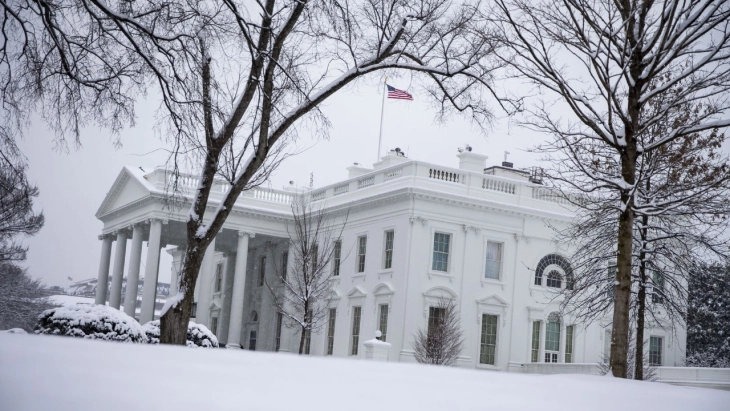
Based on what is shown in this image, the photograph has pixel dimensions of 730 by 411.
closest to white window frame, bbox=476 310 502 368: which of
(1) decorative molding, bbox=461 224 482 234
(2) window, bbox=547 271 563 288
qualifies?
(2) window, bbox=547 271 563 288

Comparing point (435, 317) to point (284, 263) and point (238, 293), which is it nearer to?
point (284, 263)

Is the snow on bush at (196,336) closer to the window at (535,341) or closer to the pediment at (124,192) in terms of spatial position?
the window at (535,341)

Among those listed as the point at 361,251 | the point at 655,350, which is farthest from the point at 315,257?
the point at 655,350

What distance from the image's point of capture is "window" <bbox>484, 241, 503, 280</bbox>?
35.7 metres

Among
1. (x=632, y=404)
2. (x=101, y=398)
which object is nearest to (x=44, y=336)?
(x=101, y=398)

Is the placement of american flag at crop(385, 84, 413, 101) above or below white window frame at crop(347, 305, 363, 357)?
above

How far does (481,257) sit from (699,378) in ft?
33.8

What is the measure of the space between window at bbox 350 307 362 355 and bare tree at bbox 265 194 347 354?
4.93ft

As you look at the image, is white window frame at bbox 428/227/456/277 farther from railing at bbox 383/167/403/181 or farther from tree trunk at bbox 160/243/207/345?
tree trunk at bbox 160/243/207/345

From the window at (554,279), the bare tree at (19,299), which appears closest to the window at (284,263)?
the bare tree at (19,299)

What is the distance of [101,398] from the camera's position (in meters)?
0.80

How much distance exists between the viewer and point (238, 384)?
34.4 inches

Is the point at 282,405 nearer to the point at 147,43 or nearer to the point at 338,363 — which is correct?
the point at 338,363

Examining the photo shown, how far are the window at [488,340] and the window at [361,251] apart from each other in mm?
6228
